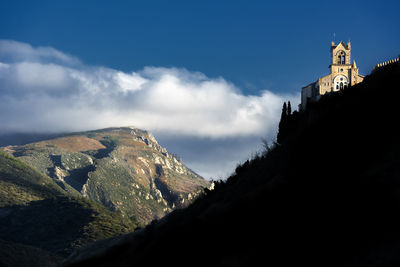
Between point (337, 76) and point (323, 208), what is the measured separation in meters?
53.9

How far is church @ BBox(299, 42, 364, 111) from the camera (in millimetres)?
64750

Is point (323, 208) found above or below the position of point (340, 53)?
below

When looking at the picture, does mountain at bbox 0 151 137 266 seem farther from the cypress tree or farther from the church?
the cypress tree

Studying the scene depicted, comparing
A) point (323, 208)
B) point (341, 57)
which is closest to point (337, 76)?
point (341, 57)

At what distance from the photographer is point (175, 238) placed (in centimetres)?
2044

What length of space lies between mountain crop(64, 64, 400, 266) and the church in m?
40.9

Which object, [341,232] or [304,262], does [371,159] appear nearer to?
[341,232]

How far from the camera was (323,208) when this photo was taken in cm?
1681

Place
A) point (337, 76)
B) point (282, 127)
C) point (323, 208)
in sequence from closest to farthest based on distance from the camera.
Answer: point (323, 208) → point (282, 127) → point (337, 76)

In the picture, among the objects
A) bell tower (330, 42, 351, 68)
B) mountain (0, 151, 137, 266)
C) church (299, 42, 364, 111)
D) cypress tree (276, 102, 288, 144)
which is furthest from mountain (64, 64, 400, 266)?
mountain (0, 151, 137, 266)

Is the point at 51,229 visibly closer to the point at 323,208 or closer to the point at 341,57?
the point at 341,57

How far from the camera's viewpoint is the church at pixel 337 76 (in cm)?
6475

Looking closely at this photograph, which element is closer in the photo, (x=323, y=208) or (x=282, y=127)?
(x=323, y=208)

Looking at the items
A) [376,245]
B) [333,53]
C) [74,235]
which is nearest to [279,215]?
[376,245]
